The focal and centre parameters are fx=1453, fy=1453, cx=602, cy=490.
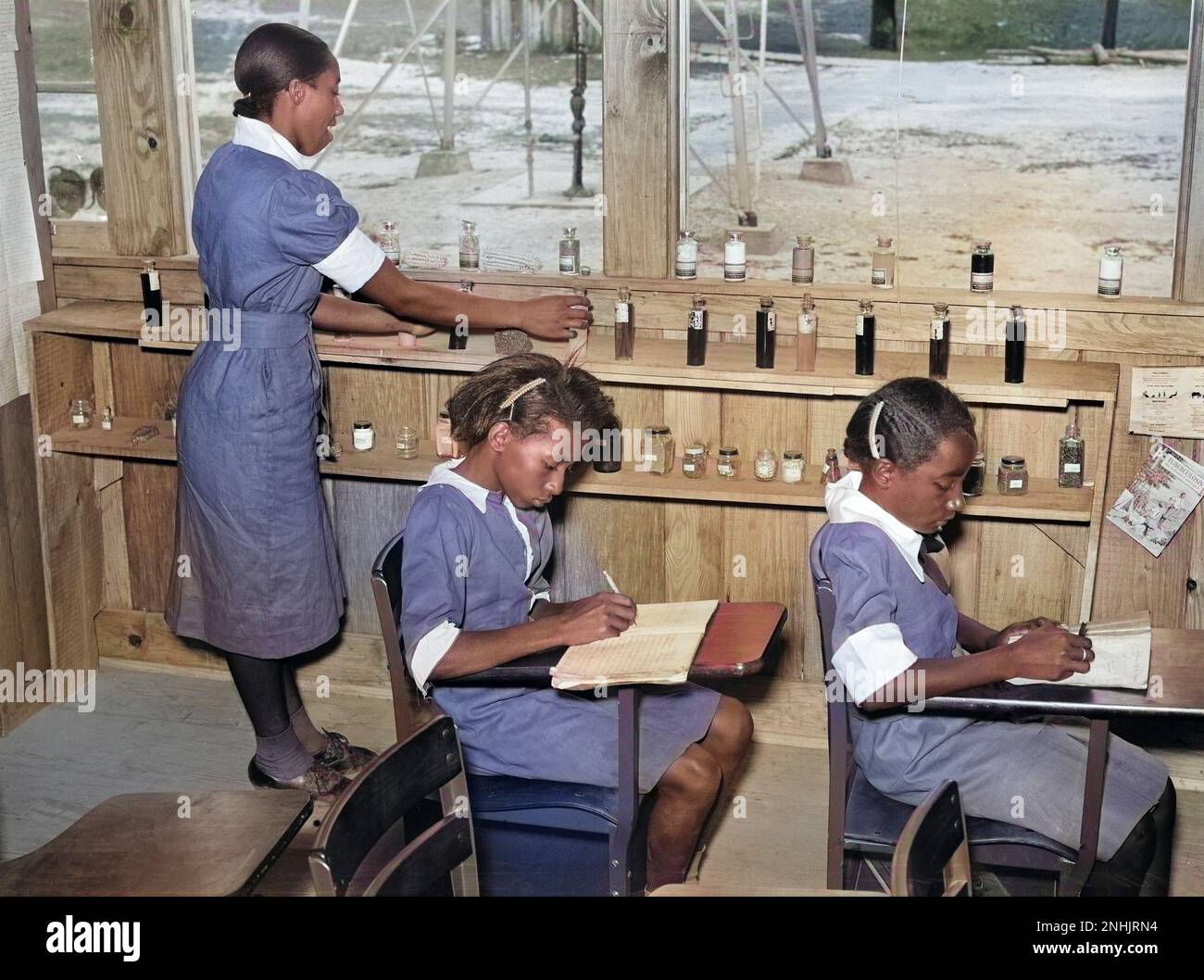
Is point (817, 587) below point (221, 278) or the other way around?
below

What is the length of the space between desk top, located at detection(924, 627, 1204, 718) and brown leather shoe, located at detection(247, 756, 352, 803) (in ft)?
6.24

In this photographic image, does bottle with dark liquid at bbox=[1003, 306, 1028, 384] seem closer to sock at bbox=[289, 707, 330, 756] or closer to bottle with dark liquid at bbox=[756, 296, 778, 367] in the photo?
bottle with dark liquid at bbox=[756, 296, 778, 367]

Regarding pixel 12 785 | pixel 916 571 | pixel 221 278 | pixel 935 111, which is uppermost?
pixel 935 111

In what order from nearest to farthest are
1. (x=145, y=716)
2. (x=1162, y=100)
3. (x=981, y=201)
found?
1. (x=145, y=716)
2. (x=981, y=201)
3. (x=1162, y=100)

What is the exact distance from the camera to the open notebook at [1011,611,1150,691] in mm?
2633

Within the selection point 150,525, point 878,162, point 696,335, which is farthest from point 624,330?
point 878,162

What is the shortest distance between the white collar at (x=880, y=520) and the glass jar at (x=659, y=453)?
115 cm

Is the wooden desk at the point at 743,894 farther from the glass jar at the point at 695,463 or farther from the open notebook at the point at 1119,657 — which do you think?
the glass jar at the point at 695,463

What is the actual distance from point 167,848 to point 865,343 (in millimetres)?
2182

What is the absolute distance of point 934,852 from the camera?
205cm

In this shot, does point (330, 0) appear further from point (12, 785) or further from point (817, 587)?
point (817, 587)

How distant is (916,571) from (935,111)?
969cm

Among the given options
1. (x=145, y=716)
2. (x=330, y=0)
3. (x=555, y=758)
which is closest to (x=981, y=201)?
(x=330, y=0)

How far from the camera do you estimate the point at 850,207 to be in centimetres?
1080
